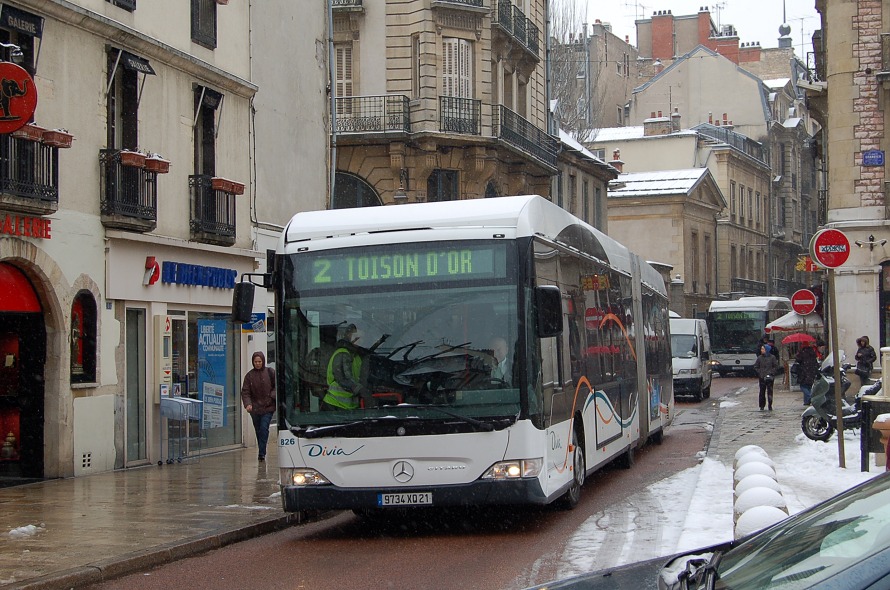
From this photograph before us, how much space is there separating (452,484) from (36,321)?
886cm

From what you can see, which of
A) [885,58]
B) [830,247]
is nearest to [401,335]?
[830,247]

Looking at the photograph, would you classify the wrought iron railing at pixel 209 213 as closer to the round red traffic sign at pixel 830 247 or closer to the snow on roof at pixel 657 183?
the round red traffic sign at pixel 830 247

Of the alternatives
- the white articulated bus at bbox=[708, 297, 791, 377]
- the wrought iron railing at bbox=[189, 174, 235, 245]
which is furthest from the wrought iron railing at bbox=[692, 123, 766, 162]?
the wrought iron railing at bbox=[189, 174, 235, 245]

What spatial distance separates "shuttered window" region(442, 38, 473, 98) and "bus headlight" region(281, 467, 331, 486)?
2527 centimetres

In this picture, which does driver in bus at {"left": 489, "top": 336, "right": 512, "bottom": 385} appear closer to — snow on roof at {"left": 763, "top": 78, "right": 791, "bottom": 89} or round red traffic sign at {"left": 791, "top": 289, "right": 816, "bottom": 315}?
round red traffic sign at {"left": 791, "top": 289, "right": 816, "bottom": 315}

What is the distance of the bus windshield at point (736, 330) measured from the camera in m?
56.1

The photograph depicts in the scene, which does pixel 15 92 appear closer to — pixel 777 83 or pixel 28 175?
pixel 28 175

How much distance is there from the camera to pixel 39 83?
17.1 meters

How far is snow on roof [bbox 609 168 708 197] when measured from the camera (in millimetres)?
73375

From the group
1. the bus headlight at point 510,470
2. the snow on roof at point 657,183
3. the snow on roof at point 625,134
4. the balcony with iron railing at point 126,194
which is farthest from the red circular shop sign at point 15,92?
the snow on roof at point 625,134

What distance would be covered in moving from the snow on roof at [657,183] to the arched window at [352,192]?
1540 inches

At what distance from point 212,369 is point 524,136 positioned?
19.0 m

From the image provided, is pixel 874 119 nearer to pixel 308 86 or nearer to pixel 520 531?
pixel 308 86

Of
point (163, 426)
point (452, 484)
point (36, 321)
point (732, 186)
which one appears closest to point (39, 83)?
point (36, 321)
